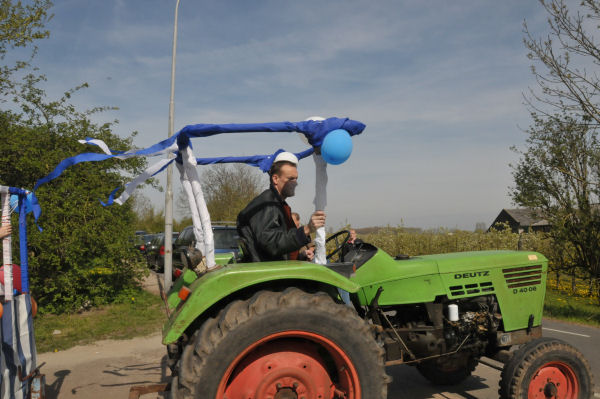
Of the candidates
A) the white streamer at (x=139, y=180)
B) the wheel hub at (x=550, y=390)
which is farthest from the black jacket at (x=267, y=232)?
the wheel hub at (x=550, y=390)

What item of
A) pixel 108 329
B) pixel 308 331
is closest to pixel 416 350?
pixel 308 331

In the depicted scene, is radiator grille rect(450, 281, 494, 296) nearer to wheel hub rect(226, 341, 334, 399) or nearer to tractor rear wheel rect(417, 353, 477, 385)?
tractor rear wheel rect(417, 353, 477, 385)

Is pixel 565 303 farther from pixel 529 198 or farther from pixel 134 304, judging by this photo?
pixel 134 304

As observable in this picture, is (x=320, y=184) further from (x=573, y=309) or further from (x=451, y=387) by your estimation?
(x=573, y=309)

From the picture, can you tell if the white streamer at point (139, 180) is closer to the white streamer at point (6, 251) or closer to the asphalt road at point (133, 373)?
the white streamer at point (6, 251)

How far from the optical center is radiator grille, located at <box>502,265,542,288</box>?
11.9 ft

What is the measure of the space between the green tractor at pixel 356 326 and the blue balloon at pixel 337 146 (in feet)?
2.39

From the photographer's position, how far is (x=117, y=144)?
10.4 metres

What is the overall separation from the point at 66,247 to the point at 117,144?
3.16 meters

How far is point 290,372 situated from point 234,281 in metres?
0.68

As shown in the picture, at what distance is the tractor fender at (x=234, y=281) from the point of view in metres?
2.54

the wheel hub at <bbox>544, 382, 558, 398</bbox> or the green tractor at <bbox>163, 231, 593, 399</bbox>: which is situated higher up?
the green tractor at <bbox>163, 231, 593, 399</bbox>

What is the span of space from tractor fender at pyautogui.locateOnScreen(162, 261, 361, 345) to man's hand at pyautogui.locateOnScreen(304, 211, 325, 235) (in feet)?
0.78

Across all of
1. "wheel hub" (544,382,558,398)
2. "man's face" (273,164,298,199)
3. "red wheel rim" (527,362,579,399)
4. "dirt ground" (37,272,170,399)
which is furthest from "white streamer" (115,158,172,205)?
"wheel hub" (544,382,558,398)
